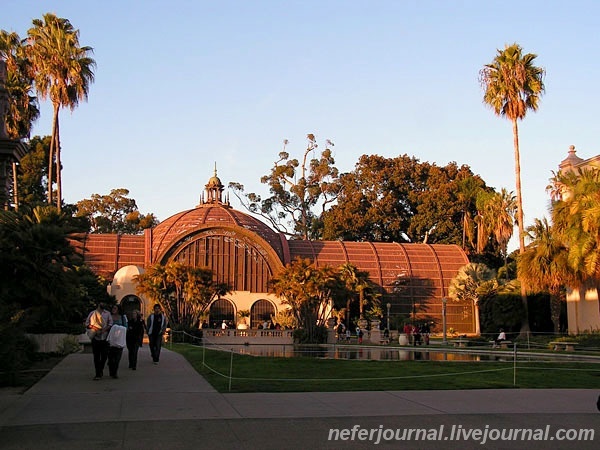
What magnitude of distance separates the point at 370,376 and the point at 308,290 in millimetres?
29584

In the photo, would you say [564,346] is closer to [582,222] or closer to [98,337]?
[582,222]

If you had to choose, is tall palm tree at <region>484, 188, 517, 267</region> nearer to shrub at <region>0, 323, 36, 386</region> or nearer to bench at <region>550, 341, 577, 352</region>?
bench at <region>550, 341, 577, 352</region>

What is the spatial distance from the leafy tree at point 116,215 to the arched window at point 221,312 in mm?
35588

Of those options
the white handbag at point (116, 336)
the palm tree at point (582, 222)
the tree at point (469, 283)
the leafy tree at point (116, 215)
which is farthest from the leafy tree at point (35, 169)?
the white handbag at point (116, 336)

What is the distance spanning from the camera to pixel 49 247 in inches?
768

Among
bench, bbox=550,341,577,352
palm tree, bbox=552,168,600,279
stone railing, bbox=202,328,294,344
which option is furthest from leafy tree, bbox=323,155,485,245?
bench, bbox=550,341,577,352

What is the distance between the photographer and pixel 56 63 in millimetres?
37531

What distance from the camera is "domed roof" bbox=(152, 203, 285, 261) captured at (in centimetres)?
5634

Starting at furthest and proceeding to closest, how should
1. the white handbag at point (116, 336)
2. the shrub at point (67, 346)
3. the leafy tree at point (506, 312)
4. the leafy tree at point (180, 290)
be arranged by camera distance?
1. the leafy tree at point (506, 312)
2. the leafy tree at point (180, 290)
3. the shrub at point (67, 346)
4. the white handbag at point (116, 336)

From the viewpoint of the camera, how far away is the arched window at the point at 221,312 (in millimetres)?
55934

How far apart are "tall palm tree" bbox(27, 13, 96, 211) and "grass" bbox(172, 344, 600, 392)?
2232 centimetres

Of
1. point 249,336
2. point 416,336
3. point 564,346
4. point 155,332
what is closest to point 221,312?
point 249,336

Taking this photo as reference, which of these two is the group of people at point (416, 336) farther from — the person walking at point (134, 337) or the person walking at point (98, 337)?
the person walking at point (98, 337)

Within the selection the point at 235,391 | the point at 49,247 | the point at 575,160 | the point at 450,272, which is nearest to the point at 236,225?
the point at 450,272
